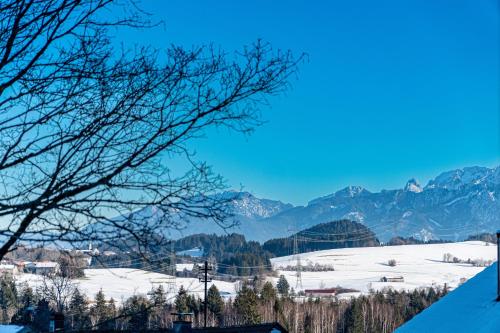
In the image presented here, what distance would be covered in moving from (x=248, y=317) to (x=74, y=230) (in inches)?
2139

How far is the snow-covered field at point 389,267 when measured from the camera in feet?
409

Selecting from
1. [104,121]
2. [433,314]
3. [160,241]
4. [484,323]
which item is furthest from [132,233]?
[433,314]

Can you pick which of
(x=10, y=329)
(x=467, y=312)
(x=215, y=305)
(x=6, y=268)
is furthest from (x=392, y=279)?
(x=6, y=268)

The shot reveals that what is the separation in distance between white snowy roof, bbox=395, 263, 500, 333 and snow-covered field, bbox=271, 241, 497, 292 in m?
103

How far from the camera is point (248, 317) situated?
55.1 m

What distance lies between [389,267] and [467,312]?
155m

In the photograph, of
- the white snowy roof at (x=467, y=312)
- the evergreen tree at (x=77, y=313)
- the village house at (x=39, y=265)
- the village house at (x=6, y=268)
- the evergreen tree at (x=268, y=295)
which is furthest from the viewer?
the evergreen tree at (x=268, y=295)

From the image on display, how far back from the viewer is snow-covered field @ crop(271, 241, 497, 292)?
12462 cm

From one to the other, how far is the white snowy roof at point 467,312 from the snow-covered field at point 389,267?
103 m

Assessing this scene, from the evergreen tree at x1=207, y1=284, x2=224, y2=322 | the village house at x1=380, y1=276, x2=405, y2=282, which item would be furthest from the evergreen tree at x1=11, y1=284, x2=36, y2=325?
the village house at x1=380, y1=276, x2=405, y2=282

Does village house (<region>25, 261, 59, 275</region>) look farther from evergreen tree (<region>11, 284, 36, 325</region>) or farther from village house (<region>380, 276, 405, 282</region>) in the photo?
village house (<region>380, 276, 405, 282</region>)

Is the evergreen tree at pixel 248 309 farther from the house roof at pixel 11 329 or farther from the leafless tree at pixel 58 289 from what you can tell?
the house roof at pixel 11 329

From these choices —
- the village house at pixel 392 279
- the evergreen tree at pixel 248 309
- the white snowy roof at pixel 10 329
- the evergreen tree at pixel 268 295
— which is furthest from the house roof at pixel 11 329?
the village house at pixel 392 279

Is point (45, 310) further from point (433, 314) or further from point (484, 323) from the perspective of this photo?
point (484, 323)
